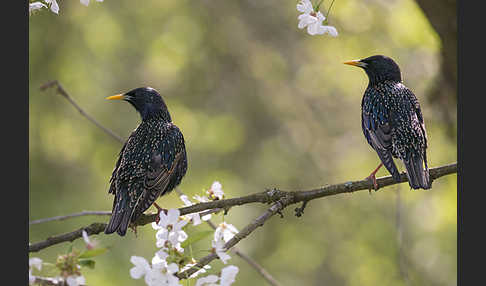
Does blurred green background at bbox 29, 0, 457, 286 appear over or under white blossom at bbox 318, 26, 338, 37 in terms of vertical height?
under

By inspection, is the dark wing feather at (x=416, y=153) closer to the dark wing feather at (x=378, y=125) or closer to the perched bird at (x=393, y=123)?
the perched bird at (x=393, y=123)

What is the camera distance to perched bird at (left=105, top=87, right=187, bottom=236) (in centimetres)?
395

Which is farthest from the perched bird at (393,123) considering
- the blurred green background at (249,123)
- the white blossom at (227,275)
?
the blurred green background at (249,123)

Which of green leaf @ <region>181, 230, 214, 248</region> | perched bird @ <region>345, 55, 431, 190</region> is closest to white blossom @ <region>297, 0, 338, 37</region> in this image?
perched bird @ <region>345, 55, 431, 190</region>

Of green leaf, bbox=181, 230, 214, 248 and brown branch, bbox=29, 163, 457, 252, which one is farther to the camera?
brown branch, bbox=29, 163, 457, 252

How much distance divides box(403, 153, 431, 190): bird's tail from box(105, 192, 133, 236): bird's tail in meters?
1.79

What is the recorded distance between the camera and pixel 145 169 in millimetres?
4227

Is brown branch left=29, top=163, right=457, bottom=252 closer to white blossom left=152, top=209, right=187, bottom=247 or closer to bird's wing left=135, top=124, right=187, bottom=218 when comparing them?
white blossom left=152, top=209, right=187, bottom=247

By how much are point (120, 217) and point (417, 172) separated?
190 centimetres

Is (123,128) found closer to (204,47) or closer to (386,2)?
(204,47)

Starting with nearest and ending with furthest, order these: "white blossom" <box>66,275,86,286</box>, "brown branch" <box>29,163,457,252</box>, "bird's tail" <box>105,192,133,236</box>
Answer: "white blossom" <box>66,275,86,286</box>
"brown branch" <box>29,163,457,252</box>
"bird's tail" <box>105,192,133,236</box>

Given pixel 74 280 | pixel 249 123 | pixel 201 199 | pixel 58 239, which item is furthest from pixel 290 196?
pixel 249 123

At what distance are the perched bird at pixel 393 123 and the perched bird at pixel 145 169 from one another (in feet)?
4.59

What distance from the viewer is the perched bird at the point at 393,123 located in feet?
13.0
